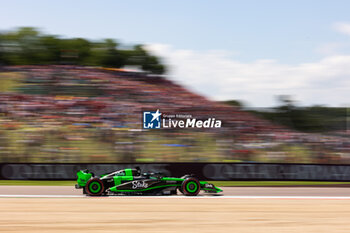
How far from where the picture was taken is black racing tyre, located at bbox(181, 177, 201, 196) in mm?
12766

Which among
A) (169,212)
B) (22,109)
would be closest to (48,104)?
(22,109)

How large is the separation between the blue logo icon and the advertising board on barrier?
26.2 feet

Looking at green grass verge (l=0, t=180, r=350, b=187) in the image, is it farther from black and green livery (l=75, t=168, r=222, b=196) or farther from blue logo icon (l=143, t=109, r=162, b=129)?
blue logo icon (l=143, t=109, r=162, b=129)

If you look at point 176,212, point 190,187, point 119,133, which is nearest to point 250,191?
point 190,187

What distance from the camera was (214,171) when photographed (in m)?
17.4

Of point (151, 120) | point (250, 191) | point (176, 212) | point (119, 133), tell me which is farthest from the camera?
point (151, 120)

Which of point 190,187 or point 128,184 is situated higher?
point 128,184

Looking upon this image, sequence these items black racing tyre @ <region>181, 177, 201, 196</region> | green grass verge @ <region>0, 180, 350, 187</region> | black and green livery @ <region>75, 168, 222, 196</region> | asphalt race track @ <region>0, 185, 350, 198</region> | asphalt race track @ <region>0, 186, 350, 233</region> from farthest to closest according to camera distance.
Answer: green grass verge @ <region>0, 180, 350, 187</region>, asphalt race track @ <region>0, 185, 350, 198</region>, black racing tyre @ <region>181, 177, 201, 196</region>, black and green livery @ <region>75, 168, 222, 196</region>, asphalt race track @ <region>0, 186, 350, 233</region>

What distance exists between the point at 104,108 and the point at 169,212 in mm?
19735

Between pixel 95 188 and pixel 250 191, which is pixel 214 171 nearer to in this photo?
pixel 250 191

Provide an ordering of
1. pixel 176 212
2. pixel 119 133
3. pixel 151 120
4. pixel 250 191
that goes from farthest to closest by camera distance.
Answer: pixel 151 120, pixel 119 133, pixel 250 191, pixel 176 212

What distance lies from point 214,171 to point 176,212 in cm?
774

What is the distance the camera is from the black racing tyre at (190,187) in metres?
12.8

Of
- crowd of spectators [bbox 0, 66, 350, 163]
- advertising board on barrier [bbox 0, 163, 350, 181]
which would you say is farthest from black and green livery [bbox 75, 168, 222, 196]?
crowd of spectators [bbox 0, 66, 350, 163]
